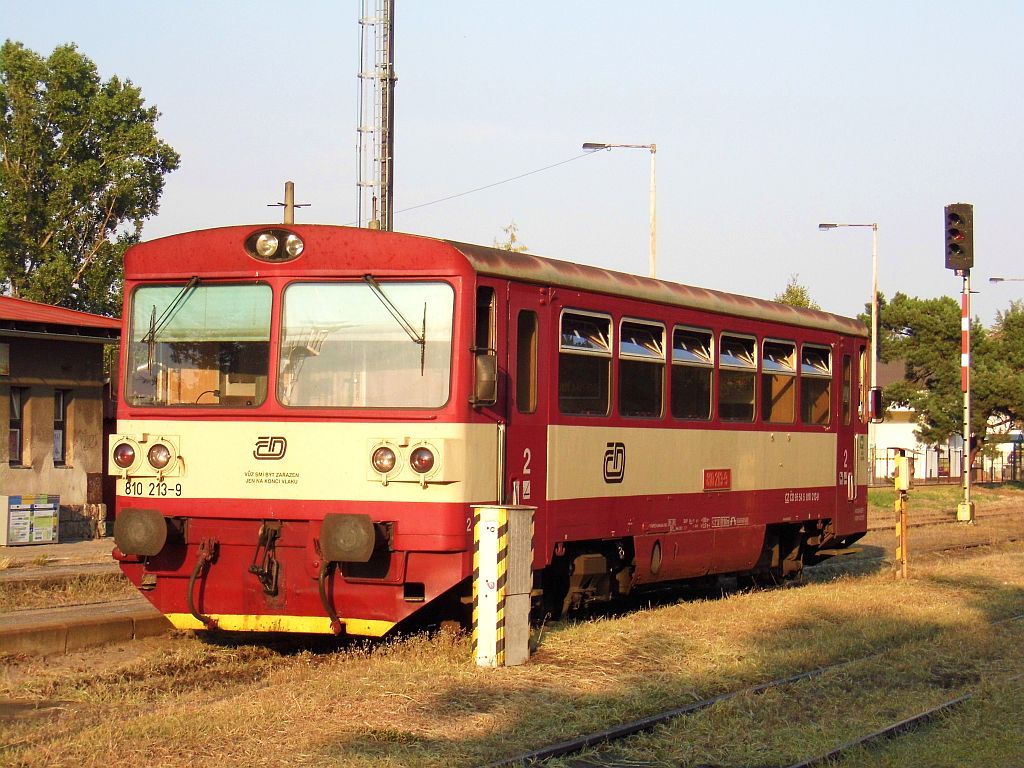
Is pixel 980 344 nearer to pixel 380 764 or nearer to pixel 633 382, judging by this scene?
pixel 633 382

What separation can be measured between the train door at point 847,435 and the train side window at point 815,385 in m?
0.25

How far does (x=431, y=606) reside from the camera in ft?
35.4

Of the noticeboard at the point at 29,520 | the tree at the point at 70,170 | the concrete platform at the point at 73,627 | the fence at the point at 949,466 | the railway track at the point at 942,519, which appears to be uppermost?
the tree at the point at 70,170

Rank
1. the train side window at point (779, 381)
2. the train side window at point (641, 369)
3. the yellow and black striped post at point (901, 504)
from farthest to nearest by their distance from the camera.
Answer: the yellow and black striped post at point (901, 504) < the train side window at point (779, 381) < the train side window at point (641, 369)

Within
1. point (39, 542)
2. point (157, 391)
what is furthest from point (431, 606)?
point (39, 542)

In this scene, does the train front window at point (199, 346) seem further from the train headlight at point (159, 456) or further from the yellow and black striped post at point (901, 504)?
the yellow and black striped post at point (901, 504)

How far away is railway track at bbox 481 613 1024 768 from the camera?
24.3 feet

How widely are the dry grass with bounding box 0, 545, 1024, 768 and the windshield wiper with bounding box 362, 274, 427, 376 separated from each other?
7.19ft

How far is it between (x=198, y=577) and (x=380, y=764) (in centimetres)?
370

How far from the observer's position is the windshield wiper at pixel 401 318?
10062mm

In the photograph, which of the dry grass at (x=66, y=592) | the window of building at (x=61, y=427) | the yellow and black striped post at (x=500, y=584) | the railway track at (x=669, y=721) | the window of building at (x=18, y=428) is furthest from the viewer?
the window of building at (x=61, y=427)

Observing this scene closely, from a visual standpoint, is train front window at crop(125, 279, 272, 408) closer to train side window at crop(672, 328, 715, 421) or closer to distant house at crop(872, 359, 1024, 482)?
train side window at crop(672, 328, 715, 421)

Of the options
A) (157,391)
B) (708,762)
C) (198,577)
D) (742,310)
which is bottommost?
(708,762)

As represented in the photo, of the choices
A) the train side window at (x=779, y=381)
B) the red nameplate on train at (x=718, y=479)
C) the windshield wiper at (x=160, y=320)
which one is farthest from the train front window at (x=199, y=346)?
the train side window at (x=779, y=381)
